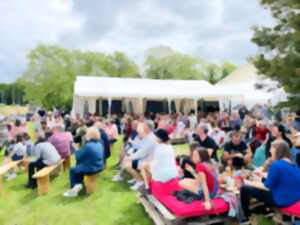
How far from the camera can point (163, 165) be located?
4703 millimetres

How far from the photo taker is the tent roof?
16.8 meters

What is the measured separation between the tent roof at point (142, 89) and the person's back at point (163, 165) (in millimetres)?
11904

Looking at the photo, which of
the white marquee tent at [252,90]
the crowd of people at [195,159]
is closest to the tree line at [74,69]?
the white marquee tent at [252,90]

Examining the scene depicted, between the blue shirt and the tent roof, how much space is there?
1336 centimetres

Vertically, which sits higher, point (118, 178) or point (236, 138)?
point (236, 138)

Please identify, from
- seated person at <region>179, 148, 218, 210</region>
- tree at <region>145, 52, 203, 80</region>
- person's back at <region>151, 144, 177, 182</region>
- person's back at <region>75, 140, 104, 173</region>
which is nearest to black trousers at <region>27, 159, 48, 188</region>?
person's back at <region>75, 140, 104, 173</region>

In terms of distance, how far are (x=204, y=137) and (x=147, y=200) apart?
2378mm

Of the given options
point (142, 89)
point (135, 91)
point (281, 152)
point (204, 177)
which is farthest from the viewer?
point (142, 89)

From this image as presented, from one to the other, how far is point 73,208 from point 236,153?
10.9 feet

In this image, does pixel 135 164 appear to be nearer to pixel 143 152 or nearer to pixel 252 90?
pixel 143 152

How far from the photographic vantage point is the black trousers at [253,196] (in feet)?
12.6

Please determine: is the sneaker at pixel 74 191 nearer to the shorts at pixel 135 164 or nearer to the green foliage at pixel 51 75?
the shorts at pixel 135 164

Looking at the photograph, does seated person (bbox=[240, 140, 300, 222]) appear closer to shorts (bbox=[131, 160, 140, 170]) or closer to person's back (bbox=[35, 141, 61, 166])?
shorts (bbox=[131, 160, 140, 170])

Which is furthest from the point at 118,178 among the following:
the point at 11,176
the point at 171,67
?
Answer: the point at 171,67
